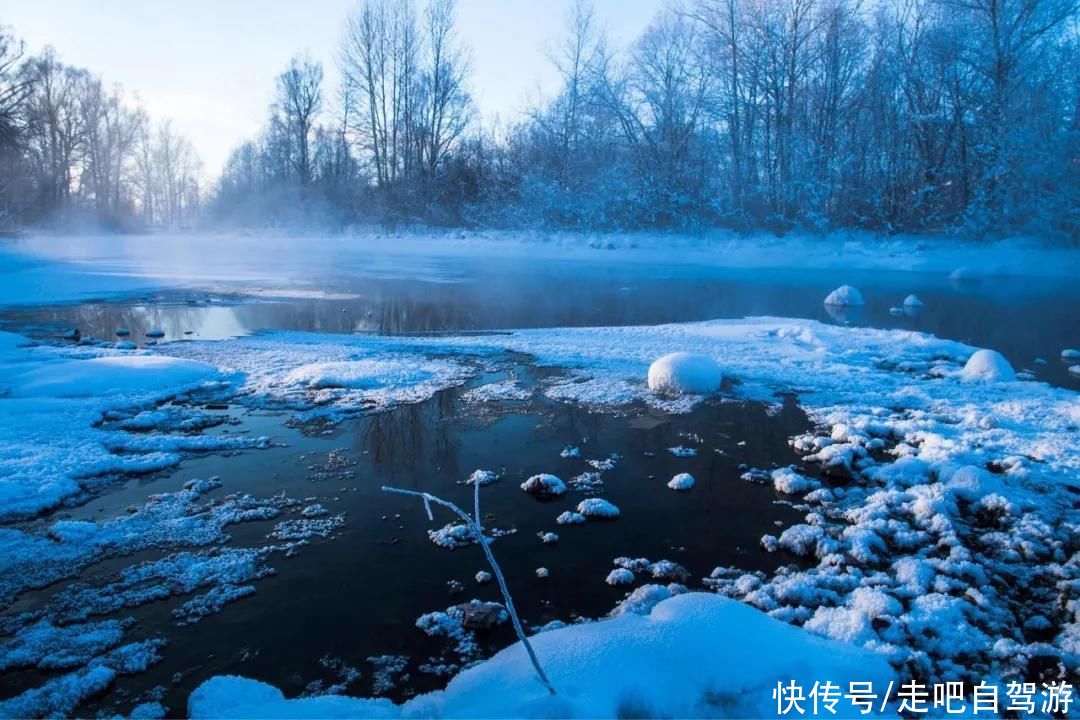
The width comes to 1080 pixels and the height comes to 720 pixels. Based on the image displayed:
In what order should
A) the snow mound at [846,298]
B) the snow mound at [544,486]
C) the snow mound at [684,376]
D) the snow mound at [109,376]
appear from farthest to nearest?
the snow mound at [846,298] → the snow mound at [684,376] → the snow mound at [109,376] → the snow mound at [544,486]

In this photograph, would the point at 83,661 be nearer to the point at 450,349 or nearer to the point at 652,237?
the point at 450,349

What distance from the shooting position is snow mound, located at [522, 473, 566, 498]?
4418mm

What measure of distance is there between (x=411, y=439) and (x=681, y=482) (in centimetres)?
224

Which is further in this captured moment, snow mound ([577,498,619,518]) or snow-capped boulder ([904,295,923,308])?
snow-capped boulder ([904,295,923,308])

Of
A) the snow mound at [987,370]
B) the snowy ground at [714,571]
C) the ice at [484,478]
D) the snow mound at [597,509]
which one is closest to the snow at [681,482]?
the snowy ground at [714,571]

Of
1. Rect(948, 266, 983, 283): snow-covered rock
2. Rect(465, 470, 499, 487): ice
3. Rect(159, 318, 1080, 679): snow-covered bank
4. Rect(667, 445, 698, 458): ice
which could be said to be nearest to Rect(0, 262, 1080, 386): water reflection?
Rect(948, 266, 983, 283): snow-covered rock

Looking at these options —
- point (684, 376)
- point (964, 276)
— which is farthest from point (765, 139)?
point (684, 376)

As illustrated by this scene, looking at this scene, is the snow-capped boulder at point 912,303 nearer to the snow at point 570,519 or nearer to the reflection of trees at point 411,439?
the reflection of trees at point 411,439

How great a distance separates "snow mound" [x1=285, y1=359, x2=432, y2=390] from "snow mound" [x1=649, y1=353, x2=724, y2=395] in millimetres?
2525

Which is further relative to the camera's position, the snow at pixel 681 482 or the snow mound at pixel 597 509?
the snow at pixel 681 482

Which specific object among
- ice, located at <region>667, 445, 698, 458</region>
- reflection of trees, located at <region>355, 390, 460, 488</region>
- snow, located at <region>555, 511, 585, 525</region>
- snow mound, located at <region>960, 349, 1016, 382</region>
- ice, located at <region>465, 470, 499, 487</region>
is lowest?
snow, located at <region>555, 511, 585, 525</region>

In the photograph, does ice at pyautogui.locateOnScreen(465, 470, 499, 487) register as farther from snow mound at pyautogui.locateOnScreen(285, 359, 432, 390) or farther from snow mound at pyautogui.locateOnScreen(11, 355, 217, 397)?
snow mound at pyautogui.locateOnScreen(11, 355, 217, 397)

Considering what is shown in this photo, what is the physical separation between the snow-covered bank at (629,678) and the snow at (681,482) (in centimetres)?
180

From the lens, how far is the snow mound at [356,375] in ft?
23.0
